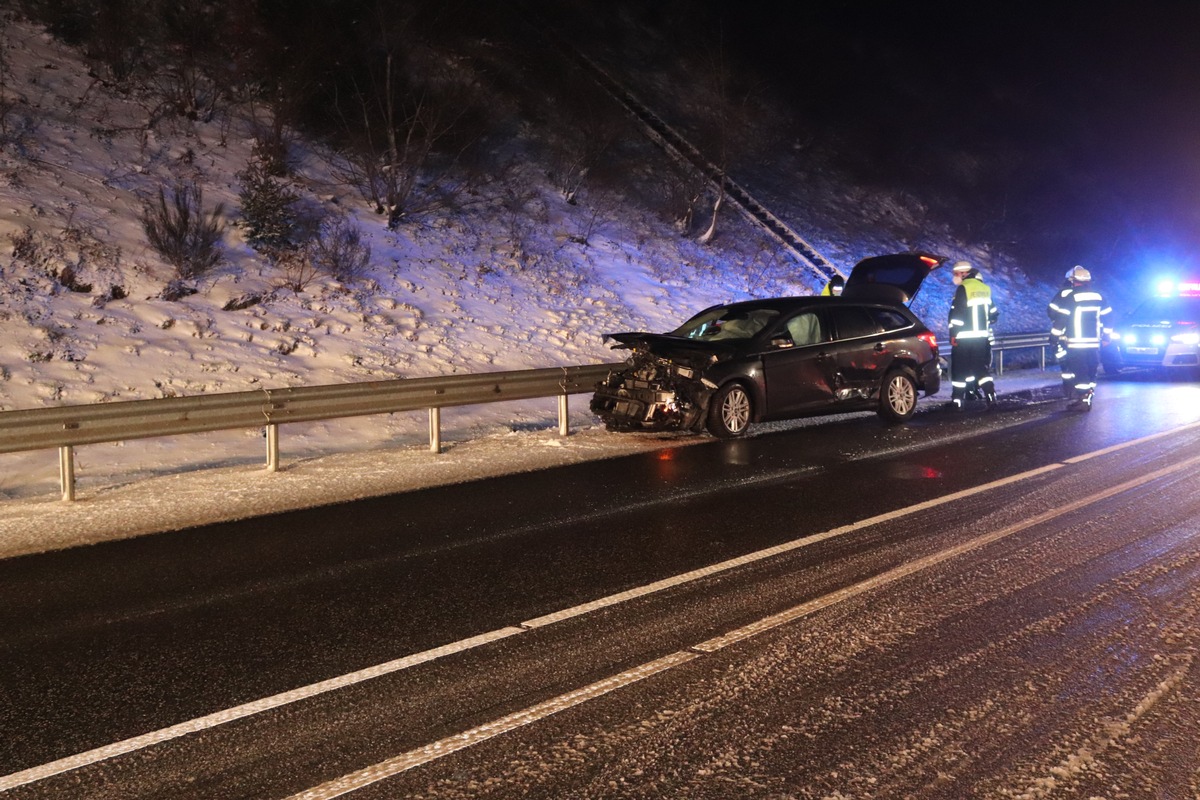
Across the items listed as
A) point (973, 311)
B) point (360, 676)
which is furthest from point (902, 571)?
point (973, 311)

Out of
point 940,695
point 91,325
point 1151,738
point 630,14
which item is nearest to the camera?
point 1151,738

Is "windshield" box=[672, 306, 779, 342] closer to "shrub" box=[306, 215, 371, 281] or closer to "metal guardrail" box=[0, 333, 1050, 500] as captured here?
"metal guardrail" box=[0, 333, 1050, 500]

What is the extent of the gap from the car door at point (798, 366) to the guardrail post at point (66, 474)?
6901 millimetres

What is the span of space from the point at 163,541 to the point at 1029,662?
5540 mm

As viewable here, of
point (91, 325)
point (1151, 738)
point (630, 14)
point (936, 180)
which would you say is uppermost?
point (630, 14)

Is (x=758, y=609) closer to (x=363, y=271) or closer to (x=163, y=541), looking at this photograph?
(x=163, y=541)

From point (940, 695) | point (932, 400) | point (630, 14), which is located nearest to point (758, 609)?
point (940, 695)

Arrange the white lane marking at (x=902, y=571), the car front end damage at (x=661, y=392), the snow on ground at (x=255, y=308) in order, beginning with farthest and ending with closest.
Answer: the car front end damage at (x=661, y=392)
the snow on ground at (x=255, y=308)
the white lane marking at (x=902, y=571)

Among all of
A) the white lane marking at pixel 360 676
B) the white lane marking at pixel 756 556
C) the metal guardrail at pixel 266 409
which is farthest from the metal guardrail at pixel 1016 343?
the white lane marking at pixel 360 676

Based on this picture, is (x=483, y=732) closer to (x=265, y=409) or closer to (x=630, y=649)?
(x=630, y=649)

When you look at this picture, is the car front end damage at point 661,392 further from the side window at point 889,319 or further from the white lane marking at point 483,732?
the white lane marking at point 483,732

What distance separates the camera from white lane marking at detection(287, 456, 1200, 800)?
3.57 meters

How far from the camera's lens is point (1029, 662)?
181 inches

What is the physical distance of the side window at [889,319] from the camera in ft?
41.8
